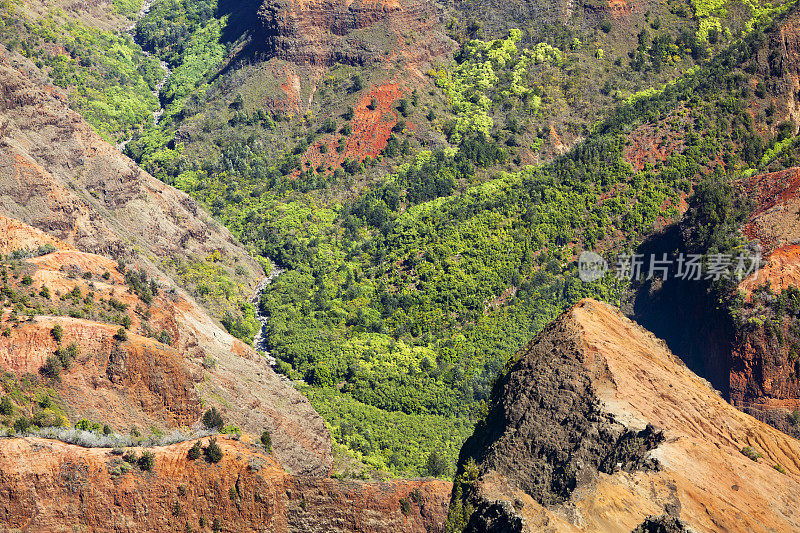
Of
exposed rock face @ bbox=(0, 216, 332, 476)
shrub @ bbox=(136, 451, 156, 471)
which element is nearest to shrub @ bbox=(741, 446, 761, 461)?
shrub @ bbox=(136, 451, 156, 471)

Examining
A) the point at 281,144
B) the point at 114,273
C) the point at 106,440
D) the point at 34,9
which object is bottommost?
the point at 106,440

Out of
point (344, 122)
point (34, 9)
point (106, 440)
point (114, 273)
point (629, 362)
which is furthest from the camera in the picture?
point (34, 9)

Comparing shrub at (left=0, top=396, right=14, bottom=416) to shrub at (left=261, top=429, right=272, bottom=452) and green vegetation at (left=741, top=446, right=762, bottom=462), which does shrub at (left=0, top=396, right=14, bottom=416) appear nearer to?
shrub at (left=261, top=429, right=272, bottom=452)

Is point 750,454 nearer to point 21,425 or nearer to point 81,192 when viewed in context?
point 21,425

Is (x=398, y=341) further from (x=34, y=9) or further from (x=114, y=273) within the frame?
(x=34, y=9)

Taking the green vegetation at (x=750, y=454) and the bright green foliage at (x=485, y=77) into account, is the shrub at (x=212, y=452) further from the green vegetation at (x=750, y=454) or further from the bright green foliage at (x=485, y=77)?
the bright green foliage at (x=485, y=77)

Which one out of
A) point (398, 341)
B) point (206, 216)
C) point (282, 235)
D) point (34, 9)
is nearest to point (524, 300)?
point (398, 341)
